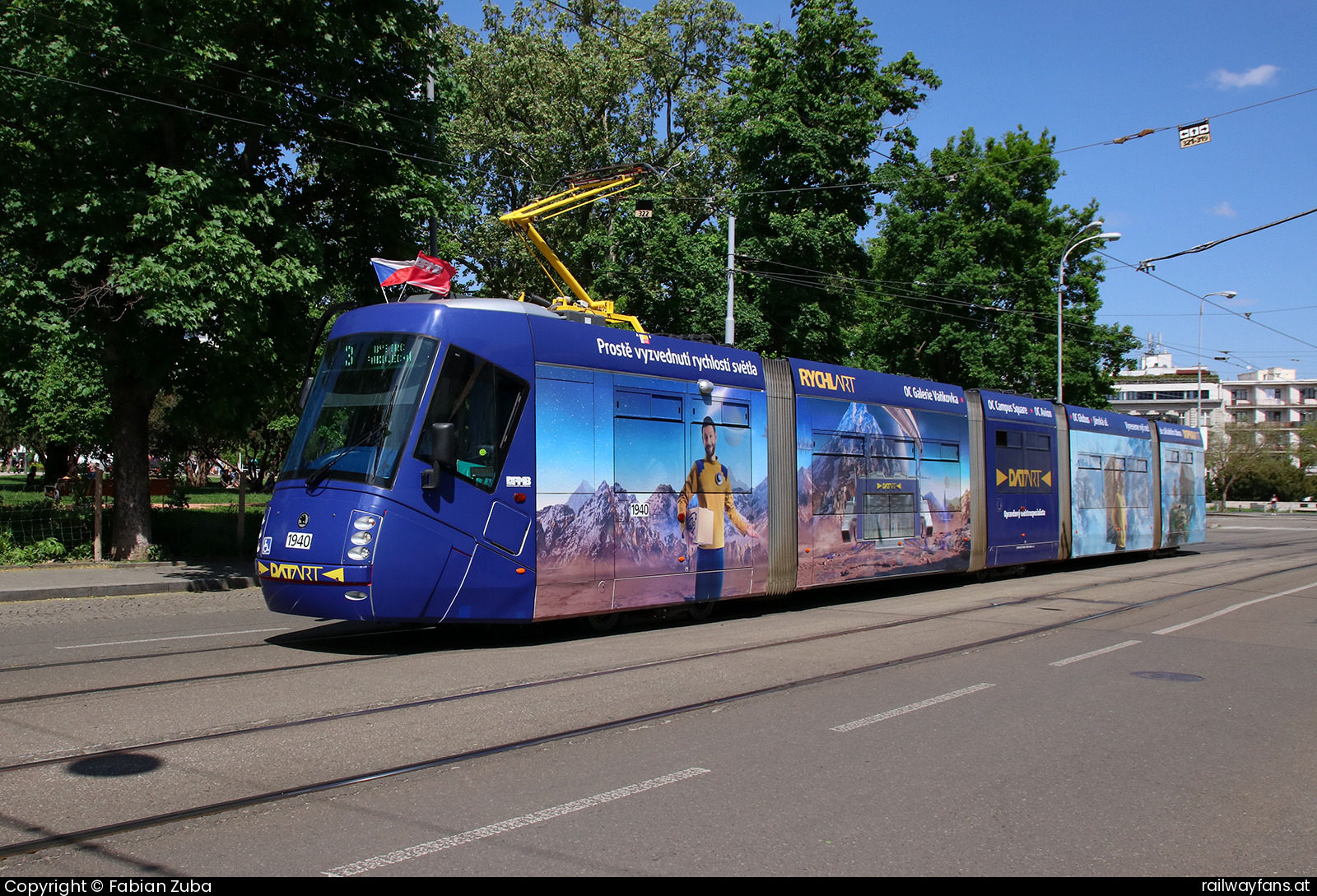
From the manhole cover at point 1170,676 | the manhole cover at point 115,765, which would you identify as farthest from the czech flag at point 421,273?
the manhole cover at point 1170,676

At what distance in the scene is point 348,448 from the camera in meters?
9.14

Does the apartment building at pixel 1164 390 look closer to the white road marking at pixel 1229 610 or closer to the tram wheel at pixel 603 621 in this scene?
the white road marking at pixel 1229 610

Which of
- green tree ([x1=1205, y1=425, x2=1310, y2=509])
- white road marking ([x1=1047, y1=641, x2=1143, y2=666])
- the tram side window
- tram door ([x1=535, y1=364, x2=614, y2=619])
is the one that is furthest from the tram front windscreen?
green tree ([x1=1205, y1=425, x2=1310, y2=509])

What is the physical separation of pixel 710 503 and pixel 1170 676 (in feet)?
17.4

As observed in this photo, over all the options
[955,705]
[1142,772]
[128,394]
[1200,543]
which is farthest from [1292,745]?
[1200,543]

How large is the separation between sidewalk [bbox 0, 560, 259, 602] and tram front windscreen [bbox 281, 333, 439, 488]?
6.50 m

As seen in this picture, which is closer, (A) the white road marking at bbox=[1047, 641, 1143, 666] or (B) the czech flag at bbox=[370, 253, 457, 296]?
(A) the white road marking at bbox=[1047, 641, 1143, 666]

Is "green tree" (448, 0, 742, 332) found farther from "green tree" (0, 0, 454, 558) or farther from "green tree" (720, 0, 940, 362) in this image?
"green tree" (0, 0, 454, 558)

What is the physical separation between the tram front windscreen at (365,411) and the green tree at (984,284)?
2999 cm

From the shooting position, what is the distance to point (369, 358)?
9.48m

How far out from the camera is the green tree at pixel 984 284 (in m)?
36.9

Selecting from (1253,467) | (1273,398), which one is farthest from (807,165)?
(1273,398)

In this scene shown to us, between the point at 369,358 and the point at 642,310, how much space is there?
849 inches

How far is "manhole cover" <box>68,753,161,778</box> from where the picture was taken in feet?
17.0
